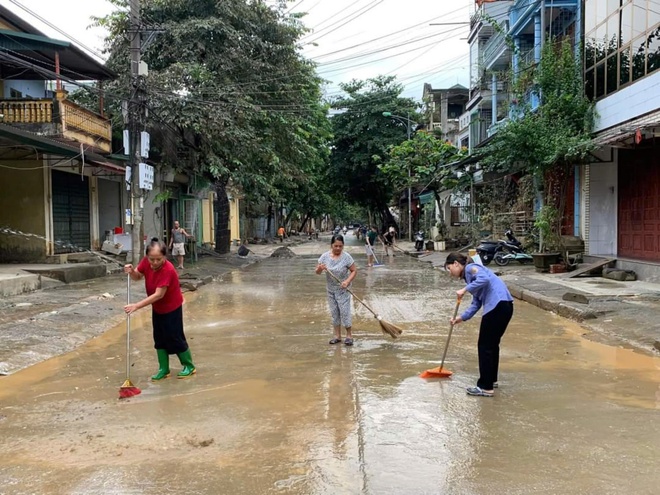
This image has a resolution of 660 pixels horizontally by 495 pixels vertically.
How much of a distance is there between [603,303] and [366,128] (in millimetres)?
32891

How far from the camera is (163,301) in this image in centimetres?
615

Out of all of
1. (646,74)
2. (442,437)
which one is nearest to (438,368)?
(442,437)

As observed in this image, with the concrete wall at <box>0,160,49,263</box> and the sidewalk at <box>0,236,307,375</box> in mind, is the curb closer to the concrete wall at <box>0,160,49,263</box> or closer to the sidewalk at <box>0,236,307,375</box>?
the sidewalk at <box>0,236,307,375</box>

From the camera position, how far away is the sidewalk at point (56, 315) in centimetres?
756

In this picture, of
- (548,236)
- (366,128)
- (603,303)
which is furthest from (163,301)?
(366,128)

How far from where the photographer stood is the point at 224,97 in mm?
20578

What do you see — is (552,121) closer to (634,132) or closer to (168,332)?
(634,132)

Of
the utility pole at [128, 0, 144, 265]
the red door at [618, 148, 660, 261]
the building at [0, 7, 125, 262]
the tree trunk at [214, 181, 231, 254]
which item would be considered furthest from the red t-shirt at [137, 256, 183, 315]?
the tree trunk at [214, 181, 231, 254]

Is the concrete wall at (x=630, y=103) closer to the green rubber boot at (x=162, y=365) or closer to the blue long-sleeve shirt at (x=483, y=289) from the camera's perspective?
the blue long-sleeve shirt at (x=483, y=289)

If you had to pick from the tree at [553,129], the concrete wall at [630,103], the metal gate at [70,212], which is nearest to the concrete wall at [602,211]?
the tree at [553,129]

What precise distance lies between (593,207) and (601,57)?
4067 mm

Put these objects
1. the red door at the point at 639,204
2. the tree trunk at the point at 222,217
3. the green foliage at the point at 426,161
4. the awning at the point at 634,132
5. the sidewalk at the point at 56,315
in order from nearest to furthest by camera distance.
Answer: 1. the sidewalk at the point at 56,315
2. the awning at the point at 634,132
3. the red door at the point at 639,204
4. the tree trunk at the point at 222,217
5. the green foliage at the point at 426,161

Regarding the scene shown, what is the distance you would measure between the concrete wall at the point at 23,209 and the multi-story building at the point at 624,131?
1495 centimetres

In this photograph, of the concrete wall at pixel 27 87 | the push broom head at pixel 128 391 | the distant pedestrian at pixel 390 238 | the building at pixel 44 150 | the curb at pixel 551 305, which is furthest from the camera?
the distant pedestrian at pixel 390 238
